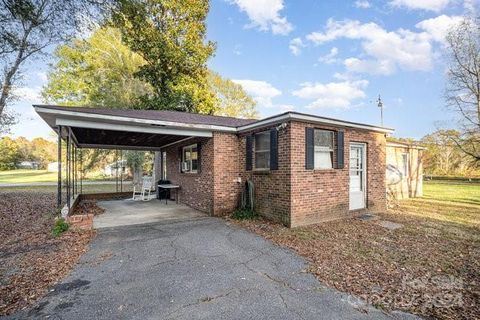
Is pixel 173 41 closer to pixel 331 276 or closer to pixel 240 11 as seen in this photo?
pixel 240 11

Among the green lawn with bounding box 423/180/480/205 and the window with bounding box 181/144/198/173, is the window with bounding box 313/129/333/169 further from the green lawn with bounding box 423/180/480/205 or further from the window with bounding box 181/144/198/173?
the green lawn with bounding box 423/180/480/205

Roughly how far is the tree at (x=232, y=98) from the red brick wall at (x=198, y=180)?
16.6m

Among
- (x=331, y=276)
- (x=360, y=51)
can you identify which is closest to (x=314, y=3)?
(x=360, y=51)

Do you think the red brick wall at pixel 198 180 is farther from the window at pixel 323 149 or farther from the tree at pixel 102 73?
the tree at pixel 102 73

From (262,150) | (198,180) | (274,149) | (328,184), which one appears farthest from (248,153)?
(328,184)

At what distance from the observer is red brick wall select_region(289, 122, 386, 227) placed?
664 cm

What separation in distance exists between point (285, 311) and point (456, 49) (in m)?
16.4

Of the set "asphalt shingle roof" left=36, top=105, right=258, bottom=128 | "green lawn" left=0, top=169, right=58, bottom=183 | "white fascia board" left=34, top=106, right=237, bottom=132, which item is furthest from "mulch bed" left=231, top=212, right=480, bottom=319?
"green lawn" left=0, top=169, right=58, bottom=183

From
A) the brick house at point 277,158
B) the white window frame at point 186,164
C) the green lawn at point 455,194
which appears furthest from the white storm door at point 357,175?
the green lawn at point 455,194

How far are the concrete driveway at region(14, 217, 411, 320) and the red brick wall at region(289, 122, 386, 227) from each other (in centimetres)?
185

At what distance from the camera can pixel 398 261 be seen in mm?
4367

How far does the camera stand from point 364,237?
583 centimetres

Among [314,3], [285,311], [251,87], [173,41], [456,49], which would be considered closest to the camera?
[285,311]

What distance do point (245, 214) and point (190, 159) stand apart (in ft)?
12.5
